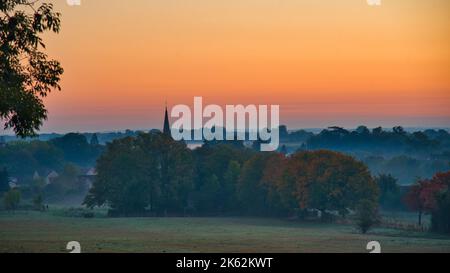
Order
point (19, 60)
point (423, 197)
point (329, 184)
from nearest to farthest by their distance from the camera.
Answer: point (19, 60)
point (329, 184)
point (423, 197)

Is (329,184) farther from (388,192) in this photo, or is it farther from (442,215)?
(388,192)

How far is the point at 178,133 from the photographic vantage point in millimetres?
165750

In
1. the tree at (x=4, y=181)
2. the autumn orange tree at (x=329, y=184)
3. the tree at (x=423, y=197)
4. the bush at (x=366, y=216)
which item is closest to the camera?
the bush at (x=366, y=216)

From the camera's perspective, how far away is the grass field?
70000 millimetres

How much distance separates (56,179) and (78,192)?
951 cm

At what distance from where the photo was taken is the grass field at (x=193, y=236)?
7000cm

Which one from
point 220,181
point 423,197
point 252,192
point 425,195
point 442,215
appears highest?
point 220,181

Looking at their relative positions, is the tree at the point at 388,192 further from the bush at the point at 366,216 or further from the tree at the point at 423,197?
the bush at the point at 366,216

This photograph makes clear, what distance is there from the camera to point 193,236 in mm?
89562

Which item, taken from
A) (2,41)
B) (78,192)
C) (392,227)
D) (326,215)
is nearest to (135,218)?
(326,215)

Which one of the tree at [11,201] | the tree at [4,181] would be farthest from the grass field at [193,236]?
the tree at [4,181]

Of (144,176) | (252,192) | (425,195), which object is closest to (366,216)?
(425,195)

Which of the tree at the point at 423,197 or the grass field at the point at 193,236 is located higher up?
the tree at the point at 423,197
